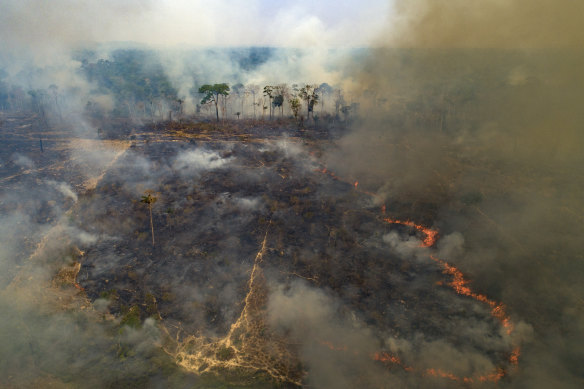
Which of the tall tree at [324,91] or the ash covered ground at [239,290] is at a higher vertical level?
the tall tree at [324,91]

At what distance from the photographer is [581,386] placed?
18562mm

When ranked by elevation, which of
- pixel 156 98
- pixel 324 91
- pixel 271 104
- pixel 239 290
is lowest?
pixel 239 290

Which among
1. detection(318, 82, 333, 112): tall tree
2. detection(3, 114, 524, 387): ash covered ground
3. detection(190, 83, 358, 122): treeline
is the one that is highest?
detection(318, 82, 333, 112): tall tree

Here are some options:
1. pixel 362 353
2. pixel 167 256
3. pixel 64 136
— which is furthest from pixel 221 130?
pixel 362 353

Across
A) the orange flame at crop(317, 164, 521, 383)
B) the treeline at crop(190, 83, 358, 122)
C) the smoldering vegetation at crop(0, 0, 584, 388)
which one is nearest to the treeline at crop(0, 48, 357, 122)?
the treeline at crop(190, 83, 358, 122)

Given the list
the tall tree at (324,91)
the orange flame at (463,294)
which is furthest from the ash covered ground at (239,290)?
the tall tree at (324,91)

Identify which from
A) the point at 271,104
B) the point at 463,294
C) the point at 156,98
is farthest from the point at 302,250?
the point at 156,98

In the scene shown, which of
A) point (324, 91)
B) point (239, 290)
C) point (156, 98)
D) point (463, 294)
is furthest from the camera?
point (324, 91)

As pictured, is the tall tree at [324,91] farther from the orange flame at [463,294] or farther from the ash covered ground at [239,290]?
the orange flame at [463,294]

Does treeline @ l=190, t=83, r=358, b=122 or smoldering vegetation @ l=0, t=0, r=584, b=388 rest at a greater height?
treeline @ l=190, t=83, r=358, b=122

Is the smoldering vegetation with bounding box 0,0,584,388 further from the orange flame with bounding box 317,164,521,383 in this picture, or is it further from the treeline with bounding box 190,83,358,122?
the treeline with bounding box 190,83,358,122

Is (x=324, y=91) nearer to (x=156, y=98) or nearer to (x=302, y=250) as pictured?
(x=156, y=98)

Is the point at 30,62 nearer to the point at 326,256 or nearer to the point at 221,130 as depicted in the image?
the point at 221,130

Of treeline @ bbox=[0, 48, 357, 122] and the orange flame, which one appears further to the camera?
treeline @ bbox=[0, 48, 357, 122]
